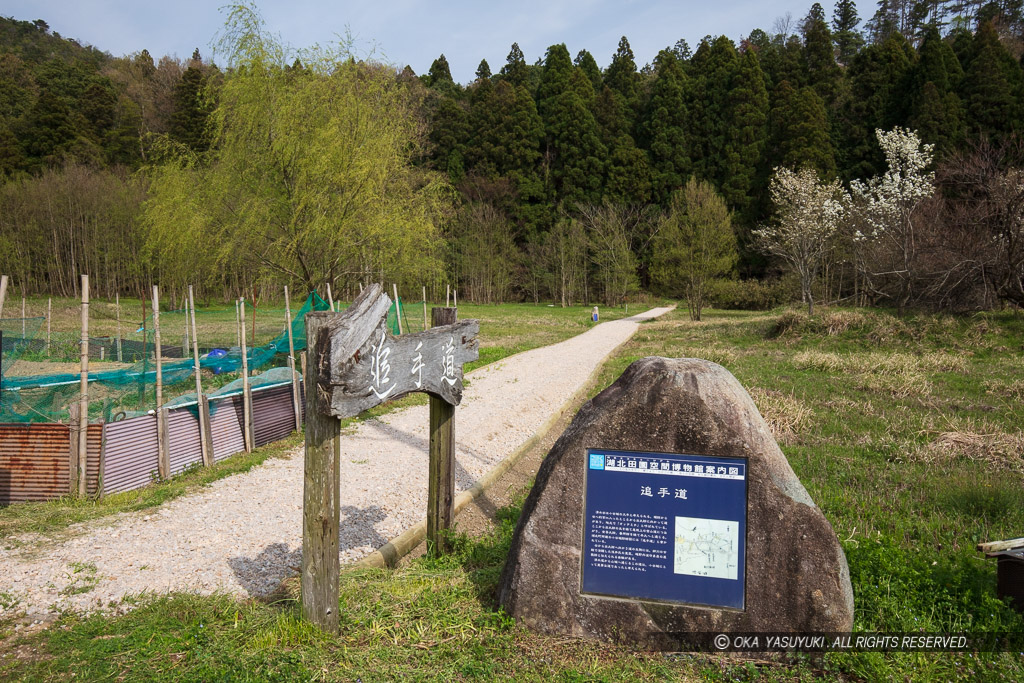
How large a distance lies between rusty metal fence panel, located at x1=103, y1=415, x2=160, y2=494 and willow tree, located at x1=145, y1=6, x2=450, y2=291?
963 cm

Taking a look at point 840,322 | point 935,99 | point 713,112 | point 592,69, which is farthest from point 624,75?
point 840,322

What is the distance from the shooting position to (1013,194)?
15.0 metres

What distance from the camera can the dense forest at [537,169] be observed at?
15.5m

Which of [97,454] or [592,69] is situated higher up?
[592,69]

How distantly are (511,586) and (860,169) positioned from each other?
46723mm

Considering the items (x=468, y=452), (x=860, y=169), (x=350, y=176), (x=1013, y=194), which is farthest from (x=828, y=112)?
(x=468, y=452)

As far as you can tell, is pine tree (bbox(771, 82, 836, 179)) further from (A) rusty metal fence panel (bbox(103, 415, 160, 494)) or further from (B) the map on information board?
(B) the map on information board

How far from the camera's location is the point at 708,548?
3.12 m

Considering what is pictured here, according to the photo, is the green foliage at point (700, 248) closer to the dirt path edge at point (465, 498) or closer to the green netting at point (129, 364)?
the green netting at point (129, 364)

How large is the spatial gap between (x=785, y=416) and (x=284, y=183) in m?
12.7

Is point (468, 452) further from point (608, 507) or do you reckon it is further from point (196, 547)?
point (608, 507)

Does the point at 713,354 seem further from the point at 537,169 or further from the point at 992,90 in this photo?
the point at 537,169

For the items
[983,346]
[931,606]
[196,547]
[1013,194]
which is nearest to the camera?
[931,606]

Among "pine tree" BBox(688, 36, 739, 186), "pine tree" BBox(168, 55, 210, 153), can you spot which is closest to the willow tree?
"pine tree" BBox(168, 55, 210, 153)
